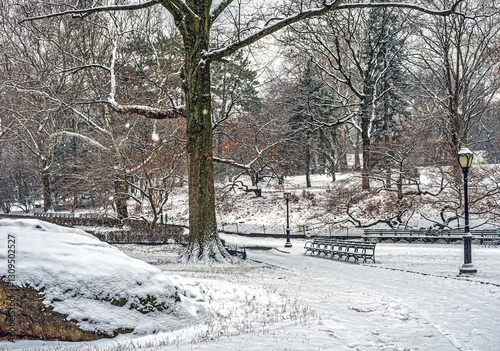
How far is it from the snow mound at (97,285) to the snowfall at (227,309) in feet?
0.05

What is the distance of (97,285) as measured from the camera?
20.7 feet

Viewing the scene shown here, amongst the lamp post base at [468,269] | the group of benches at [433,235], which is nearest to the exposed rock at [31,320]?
the lamp post base at [468,269]

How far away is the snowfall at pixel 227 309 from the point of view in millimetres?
5945

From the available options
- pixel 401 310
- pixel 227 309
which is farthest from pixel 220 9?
pixel 401 310

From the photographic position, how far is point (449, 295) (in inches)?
391

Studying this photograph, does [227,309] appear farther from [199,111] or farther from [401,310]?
[199,111]

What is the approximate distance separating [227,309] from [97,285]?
2.33 m

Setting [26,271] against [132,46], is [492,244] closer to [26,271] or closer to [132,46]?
[26,271]

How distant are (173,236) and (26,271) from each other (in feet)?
61.4

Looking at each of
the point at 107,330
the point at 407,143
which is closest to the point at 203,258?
the point at 107,330

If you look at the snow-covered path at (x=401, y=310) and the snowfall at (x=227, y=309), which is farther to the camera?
the snow-covered path at (x=401, y=310)

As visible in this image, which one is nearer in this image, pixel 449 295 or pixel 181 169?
pixel 449 295

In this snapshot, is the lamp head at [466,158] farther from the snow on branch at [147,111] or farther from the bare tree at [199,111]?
the snow on branch at [147,111]

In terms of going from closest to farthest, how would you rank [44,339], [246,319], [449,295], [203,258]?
[44,339] → [246,319] → [449,295] → [203,258]
